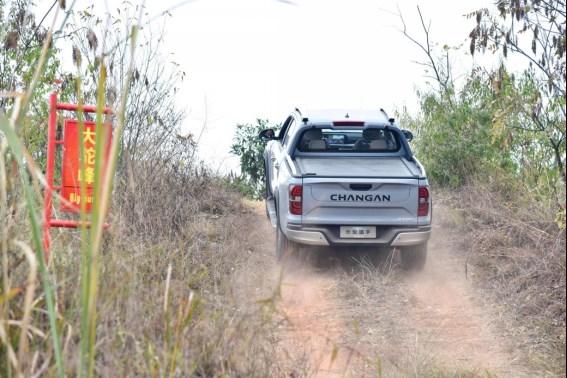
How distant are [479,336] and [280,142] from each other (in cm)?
493

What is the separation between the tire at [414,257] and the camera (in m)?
11.0

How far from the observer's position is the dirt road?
7738 mm

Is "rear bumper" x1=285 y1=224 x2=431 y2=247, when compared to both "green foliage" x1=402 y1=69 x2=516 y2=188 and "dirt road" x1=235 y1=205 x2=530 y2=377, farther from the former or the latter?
"green foliage" x1=402 y1=69 x2=516 y2=188

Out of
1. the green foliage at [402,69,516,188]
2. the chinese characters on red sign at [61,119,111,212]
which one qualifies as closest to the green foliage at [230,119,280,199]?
the green foliage at [402,69,516,188]

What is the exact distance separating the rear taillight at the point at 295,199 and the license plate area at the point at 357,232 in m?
0.57

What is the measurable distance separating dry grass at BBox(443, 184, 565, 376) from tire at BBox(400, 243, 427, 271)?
679mm

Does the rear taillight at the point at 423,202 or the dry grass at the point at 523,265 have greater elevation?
the rear taillight at the point at 423,202

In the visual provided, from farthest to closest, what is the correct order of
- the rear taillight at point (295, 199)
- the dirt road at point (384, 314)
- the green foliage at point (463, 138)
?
the green foliage at point (463, 138), the rear taillight at point (295, 199), the dirt road at point (384, 314)

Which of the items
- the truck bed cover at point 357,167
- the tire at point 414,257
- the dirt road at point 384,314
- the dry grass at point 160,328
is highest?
the truck bed cover at point 357,167

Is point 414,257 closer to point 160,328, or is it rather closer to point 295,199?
point 295,199

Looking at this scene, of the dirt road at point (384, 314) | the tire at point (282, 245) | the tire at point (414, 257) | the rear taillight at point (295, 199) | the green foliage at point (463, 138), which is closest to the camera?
the dirt road at point (384, 314)

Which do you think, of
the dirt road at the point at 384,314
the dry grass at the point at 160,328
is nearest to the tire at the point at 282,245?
the dirt road at the point at 384,314

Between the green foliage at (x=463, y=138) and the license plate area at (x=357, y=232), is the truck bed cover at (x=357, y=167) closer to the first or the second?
the license plate area at (x=357, y=232)

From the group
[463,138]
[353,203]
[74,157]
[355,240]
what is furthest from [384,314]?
[463,138]
